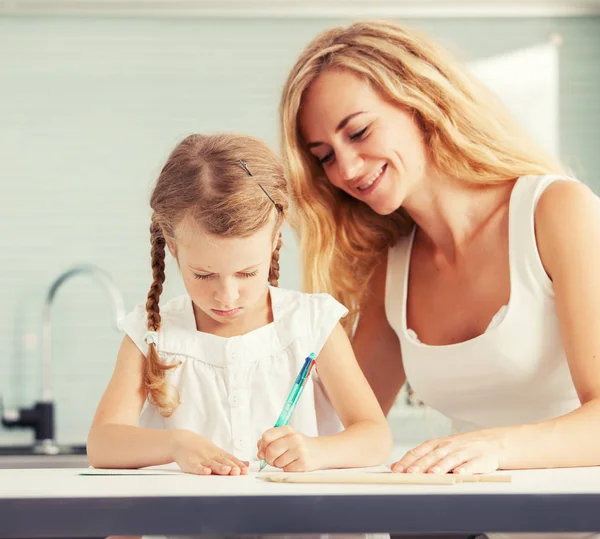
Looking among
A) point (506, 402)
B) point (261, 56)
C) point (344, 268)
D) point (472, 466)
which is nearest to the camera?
point (472, 466)

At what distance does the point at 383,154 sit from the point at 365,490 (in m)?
0.89

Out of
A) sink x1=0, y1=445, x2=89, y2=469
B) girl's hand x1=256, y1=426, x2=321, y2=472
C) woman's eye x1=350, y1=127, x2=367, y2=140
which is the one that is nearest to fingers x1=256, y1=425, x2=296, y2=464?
girl's hand x1=256, y1=426, x2=321, y2=472

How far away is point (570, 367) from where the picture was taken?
138cm

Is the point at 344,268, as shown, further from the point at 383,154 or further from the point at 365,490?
the point at 365,490

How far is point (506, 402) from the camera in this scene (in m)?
1.63

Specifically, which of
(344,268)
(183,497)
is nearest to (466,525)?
(183,497)

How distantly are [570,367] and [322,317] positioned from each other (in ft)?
1.32

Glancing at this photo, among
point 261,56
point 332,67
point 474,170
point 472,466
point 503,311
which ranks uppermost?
point 261,56

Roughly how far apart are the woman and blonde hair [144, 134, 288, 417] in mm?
223

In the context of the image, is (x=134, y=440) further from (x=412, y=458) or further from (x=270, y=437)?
(x=412, y=458)

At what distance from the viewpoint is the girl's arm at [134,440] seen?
1025 millimetres

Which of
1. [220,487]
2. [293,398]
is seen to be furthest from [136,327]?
[220,487]

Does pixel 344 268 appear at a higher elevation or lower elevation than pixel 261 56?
lower

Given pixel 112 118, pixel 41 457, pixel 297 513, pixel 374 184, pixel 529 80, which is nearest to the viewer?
pixel 297 513
